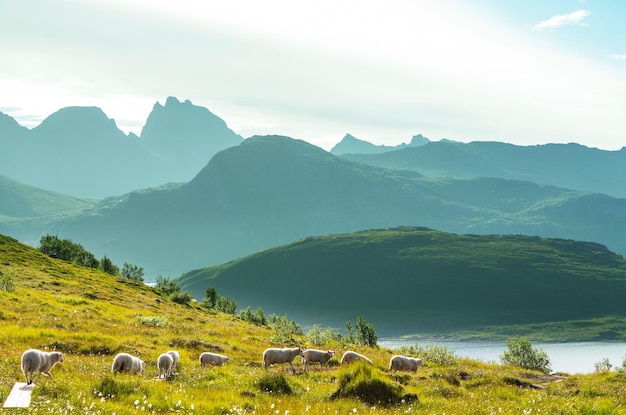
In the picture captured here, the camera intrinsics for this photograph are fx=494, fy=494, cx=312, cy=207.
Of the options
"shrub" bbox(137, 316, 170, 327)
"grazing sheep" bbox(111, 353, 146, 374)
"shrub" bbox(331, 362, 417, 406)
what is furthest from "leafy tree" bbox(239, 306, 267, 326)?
"shrub" bbox(331, 362, 417, 406)

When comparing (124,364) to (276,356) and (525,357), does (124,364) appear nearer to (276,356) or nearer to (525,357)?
(276,356)

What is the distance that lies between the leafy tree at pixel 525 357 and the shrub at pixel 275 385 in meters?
37.4

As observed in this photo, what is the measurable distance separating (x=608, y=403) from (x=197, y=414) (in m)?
13.9

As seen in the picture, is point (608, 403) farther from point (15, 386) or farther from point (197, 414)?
point (15, 386)

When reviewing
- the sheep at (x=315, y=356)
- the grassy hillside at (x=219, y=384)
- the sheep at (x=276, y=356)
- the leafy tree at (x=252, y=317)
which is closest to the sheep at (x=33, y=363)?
the grassy hillside at (x=219, y=384)

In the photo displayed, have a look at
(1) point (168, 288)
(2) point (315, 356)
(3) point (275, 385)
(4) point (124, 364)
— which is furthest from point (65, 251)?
(3) point (275, 385)

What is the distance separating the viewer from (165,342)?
35281mm

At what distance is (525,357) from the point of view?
208ft

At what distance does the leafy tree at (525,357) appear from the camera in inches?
2171

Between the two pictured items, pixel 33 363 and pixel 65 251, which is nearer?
pixel 33 363

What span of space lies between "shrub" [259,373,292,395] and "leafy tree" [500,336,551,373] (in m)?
37.4

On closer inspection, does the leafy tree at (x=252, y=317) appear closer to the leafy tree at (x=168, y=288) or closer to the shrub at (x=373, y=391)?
the leafy tree at (x=168, y=288)

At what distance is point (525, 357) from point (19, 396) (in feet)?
207

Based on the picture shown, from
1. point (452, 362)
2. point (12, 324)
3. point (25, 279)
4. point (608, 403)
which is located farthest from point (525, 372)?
point (25, 279)
